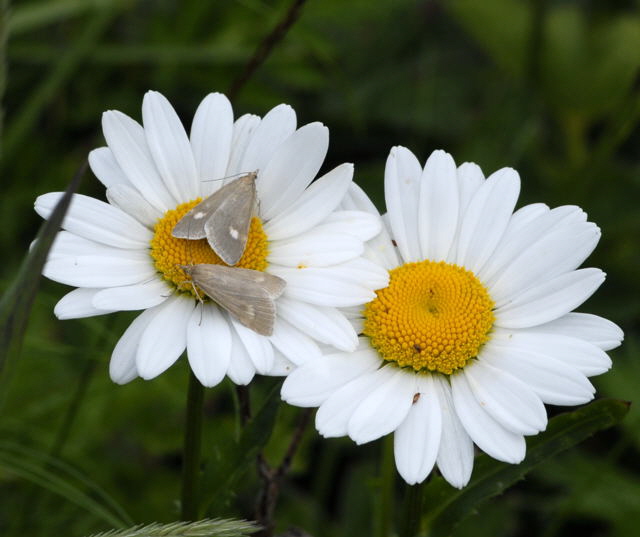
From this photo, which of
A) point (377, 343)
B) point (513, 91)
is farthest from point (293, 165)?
point (513, 91)

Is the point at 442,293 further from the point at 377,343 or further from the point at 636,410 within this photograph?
the point at 636,410

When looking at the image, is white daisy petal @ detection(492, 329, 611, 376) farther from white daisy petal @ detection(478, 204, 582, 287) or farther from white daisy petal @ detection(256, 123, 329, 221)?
white daisy petal @ detection(256, 123, 329, 221)

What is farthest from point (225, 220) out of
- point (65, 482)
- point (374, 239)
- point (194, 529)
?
point (65, 482)

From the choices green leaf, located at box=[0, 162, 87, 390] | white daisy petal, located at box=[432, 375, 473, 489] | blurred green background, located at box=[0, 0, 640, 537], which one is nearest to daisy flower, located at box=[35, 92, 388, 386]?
white daisy petal, located at box=[432, 375, 473, 489]

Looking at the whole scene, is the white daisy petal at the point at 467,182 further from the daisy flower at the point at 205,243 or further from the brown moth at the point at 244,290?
the brown moth at the point at 244,290


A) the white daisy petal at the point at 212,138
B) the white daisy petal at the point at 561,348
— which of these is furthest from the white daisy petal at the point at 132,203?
the white daisy petal at the point at 561,348
